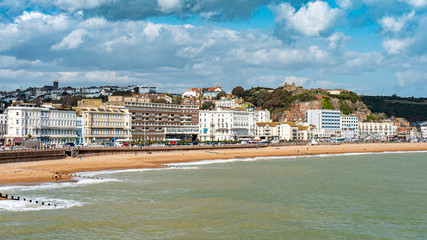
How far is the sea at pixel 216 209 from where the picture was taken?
21906mm

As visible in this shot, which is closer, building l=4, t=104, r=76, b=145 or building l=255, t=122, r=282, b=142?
building l=4, t=104, r=76, b=145

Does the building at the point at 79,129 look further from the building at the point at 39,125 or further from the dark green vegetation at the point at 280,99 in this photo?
A: the dark green vegetation at the point at 280,99

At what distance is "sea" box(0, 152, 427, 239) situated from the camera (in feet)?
71.9

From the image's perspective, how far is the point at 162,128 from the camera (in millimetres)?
119125

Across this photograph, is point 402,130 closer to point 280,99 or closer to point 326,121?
point 326,121

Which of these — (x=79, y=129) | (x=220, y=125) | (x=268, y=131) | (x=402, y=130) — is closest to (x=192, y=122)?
(x=220, y=125)

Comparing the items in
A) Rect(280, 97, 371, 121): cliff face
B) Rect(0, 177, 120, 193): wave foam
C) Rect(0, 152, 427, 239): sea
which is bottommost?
Rect(0, 152, 427, 239): sea

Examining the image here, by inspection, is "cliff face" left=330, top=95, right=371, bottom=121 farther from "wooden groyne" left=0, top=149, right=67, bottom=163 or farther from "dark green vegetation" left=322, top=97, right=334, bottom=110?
"wooden groyne" left=0, top=149, right=67, bottom=163

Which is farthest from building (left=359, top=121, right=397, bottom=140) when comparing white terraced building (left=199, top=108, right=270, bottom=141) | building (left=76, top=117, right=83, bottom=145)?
building (left=76, top=117, right=83, bottom=145)

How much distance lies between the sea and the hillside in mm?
133788

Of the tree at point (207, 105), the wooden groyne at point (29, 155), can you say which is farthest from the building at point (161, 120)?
the wooden groyne at point (29, 155)

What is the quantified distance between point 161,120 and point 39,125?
3892 centimetres

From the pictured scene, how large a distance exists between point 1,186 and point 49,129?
55.0 m

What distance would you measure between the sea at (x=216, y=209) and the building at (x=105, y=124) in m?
54.8
